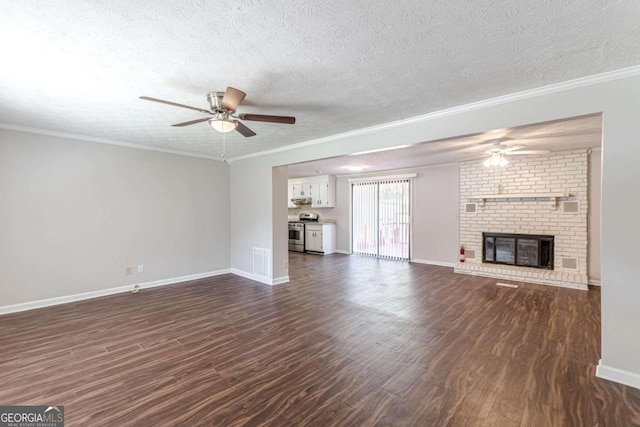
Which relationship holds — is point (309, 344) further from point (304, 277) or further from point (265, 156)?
point (265, 156)

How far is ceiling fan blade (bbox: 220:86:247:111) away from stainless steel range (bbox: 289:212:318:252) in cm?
689

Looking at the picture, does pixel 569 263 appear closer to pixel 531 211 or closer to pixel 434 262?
pixel 531 211

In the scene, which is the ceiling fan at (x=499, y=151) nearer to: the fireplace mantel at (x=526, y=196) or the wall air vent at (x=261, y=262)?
the fireplace mantel at (x=526, y=196)

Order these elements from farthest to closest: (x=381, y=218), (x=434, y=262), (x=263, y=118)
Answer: (x=381, y=218) → (x=434, y=262) → (x=263, y=118)

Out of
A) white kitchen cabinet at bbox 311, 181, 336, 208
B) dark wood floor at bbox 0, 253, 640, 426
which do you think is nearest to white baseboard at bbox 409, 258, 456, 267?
dark wood floor at bbox 0, 253, 640, 426

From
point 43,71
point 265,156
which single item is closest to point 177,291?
point 265,156

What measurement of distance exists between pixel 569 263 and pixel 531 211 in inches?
44.7

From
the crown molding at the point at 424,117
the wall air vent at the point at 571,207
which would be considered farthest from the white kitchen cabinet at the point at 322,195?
the wall air vent at the point at 571,207

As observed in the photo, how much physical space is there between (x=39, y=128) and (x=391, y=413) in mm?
5443

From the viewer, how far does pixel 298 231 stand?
926 centimetres

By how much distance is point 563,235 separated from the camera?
5316 millimetres

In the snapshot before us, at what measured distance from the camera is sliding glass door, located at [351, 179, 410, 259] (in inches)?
297

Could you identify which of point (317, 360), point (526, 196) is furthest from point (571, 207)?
point (317, 360)

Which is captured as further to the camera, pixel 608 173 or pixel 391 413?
pixel 608 173
